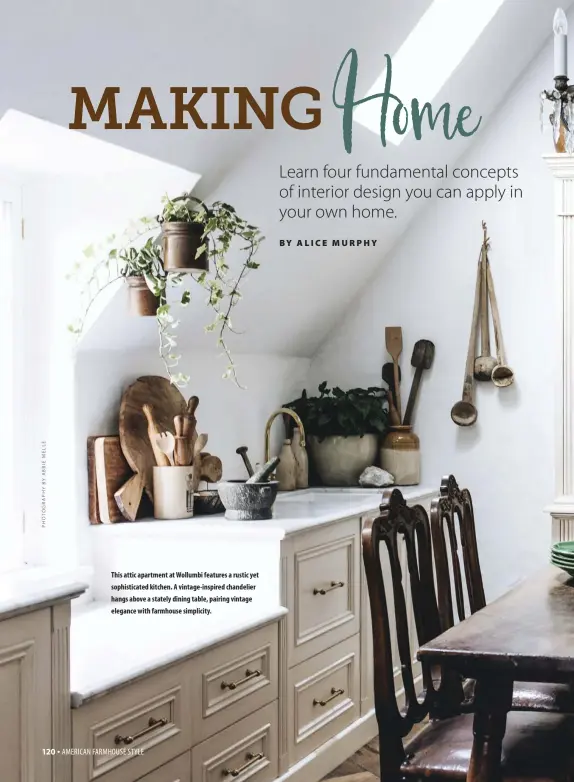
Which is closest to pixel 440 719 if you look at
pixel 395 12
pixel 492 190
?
pixel 395 12

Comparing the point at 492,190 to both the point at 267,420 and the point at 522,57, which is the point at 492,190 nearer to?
the point at 522,57

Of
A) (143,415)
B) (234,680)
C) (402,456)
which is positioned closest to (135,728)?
(234,680)

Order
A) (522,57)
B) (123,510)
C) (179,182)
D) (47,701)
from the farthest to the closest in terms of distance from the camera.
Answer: (522,57) → (123,510) → (179,182) → (47,701)

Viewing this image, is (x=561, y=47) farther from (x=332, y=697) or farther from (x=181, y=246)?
(x=332, y=697)

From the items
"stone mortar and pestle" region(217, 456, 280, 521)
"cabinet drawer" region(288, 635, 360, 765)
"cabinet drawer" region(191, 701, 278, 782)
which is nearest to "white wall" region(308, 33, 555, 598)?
"cabinet drawer" region(288, 635, 360, 765)

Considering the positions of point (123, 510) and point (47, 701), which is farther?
point (123, 510)

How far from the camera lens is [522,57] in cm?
441

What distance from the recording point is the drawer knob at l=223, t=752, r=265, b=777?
295cm

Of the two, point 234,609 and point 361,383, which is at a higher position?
point 361,383

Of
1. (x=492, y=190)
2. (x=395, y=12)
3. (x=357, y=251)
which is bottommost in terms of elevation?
(x=357, y=251)

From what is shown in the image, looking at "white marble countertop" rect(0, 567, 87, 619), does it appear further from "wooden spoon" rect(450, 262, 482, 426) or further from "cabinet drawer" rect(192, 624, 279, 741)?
"wooden spoon" rect(450, 262, 482, 426)

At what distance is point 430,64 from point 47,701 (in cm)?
285

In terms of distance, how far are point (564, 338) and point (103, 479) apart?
1602 mm

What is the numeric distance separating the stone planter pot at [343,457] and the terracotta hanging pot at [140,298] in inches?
61.9
